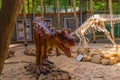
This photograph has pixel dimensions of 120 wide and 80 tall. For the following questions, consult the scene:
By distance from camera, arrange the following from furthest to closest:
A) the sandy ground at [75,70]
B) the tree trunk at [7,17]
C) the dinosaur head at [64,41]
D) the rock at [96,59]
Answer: the rock at [96,59]
the sandy ground at [75,70]
the dinosaur head at [64,41]
the tree trunk at [7,17]

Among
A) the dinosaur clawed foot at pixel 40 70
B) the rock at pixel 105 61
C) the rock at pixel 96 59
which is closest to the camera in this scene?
the dinosaur clawed foot at pixel 40 70

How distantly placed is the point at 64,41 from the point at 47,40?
0.66 meters

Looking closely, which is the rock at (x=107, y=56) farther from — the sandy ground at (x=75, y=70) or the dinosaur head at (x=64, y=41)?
the dinosaur head at (x=64, y=41)

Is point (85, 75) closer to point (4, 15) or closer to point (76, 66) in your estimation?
point (76, 66)

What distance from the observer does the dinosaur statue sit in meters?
4.51

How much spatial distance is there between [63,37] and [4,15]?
9.82 feet

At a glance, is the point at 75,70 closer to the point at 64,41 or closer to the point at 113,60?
the point at 113,60

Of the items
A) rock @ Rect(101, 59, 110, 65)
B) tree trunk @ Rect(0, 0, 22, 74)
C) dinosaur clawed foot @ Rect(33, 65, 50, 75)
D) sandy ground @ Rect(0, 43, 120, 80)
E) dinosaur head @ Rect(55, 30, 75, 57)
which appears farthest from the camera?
rock @ Rect(101, 59, 110, 65)

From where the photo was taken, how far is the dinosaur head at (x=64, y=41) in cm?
443

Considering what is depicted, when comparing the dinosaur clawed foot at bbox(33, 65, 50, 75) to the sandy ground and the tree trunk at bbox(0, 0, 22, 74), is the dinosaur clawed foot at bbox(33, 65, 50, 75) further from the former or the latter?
the tree trunk at bbox(0, 0, 22, 74)

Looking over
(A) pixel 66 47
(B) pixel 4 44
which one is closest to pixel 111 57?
(A) pixel 66 47

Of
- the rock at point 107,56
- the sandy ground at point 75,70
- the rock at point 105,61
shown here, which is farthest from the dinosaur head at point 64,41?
the rock at point 107,56

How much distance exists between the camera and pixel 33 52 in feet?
28.3

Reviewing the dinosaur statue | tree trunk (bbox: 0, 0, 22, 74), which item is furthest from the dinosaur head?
tree trunk (bbox: 0, 0, 22, 74)
